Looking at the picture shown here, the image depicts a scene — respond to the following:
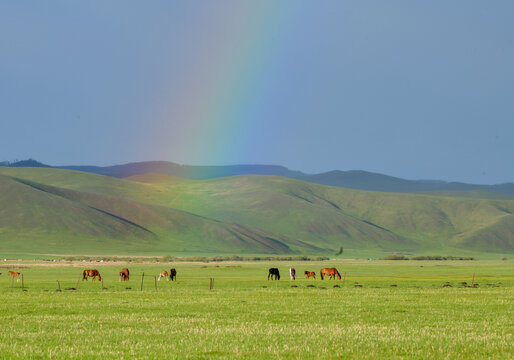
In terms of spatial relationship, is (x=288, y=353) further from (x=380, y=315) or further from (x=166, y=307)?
(x=166, y=307)

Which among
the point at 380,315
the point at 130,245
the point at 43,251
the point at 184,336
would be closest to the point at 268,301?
the point at 380,315

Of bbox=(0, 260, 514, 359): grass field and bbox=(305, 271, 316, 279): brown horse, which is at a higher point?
bbox=(0, 260, 514, 359): grass field

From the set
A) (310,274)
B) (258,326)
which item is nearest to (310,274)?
(310,274)

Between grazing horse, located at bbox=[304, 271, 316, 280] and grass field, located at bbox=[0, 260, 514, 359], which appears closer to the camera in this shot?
grass field, located at bbox=[0, 260, 514, 359]

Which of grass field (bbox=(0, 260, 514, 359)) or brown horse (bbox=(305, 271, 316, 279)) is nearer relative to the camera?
grass field (bbox=(0, 260, 514, 359))

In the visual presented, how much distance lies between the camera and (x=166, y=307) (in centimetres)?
3888

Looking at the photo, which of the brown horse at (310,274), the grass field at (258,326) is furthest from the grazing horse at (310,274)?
the grass field at (258,326)

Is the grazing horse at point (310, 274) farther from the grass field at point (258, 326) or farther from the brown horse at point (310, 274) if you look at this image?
the grass field at point (258, 326)

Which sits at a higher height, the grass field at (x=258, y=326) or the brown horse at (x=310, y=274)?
the grass field at (x=258, y=326)

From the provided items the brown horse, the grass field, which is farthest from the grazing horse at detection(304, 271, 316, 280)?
the grass field

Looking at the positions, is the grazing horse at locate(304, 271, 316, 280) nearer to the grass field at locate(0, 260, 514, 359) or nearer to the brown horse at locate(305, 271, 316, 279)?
the brown horse at locate(305, 271, 316, 279)

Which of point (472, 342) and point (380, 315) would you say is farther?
point (380, 315)

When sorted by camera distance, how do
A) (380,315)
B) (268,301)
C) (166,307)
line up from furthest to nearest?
(268,301) → (166,307) → (380,315)

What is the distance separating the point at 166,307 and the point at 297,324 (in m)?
10.8
